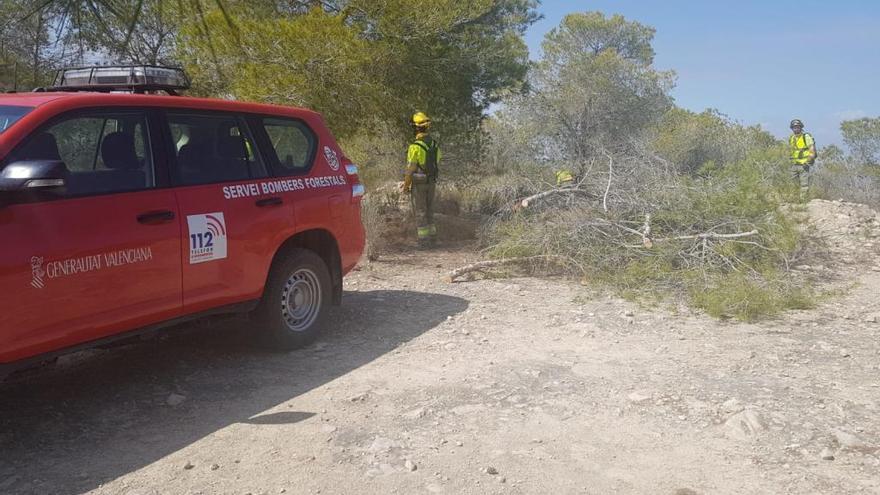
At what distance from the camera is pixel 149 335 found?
4707 millimetres

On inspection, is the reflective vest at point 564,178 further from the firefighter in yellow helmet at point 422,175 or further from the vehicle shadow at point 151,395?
the vehicle shadow at point 151,395

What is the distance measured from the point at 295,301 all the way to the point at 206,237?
1251mm

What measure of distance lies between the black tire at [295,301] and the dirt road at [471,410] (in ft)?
0.56

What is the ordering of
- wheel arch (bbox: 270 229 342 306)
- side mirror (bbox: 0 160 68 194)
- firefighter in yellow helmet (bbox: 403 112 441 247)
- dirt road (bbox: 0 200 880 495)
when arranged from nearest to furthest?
side mirror (bbox: 0 160 68 194) < dirt road (bbox: 0 200 880 495) < wheel arch (bbox: 270 229 342 306) < firefighter in yellow helmet (bbox: 403 112 441 247)

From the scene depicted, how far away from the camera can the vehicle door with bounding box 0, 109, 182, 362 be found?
3846 millimetres

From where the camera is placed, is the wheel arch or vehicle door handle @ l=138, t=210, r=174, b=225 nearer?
vehicle door handle @ l=138, t=210, r=174, b=225

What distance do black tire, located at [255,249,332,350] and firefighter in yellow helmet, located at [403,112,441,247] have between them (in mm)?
4473

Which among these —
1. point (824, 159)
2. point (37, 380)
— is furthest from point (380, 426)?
point (824, 159)

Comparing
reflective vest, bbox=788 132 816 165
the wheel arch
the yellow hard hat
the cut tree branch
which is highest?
the yellow hard hat

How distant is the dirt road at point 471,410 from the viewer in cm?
384

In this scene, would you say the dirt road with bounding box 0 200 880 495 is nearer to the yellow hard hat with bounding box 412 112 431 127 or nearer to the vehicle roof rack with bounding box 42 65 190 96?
the vehicle roof rack with bounding box 42 65 190 96

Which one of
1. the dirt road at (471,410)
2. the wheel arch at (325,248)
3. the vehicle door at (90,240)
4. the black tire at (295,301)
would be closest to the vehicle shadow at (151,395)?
the dirt road at (471,410)

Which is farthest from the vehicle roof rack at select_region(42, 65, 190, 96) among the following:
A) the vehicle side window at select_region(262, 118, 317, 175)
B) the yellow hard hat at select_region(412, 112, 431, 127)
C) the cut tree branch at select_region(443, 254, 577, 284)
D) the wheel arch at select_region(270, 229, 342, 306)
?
the yellow hard hat at select_region(412, 112, 431, 127)

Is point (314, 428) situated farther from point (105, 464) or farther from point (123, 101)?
point (123, 101)
